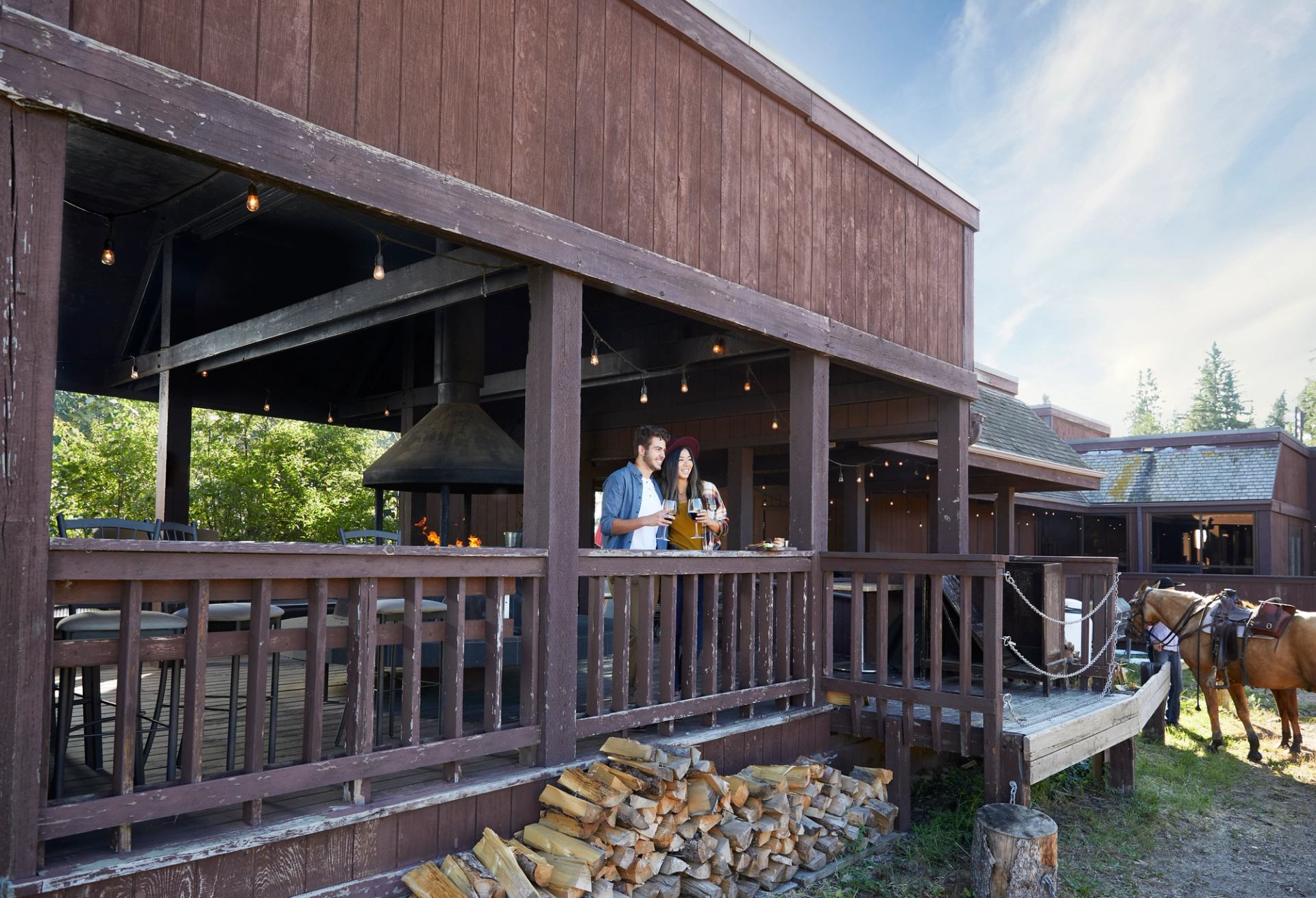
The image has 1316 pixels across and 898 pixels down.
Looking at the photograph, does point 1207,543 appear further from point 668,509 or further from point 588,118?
point 588,118

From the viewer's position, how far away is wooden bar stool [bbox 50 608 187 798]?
9.47ft

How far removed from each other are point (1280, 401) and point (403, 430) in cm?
6923

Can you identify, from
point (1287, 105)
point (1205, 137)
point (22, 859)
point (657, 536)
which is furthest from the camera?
point (1205, 137)

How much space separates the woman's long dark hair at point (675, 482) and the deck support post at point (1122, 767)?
163 inches

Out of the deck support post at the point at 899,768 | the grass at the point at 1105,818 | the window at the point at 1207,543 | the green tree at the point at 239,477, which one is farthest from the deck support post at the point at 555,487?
the window at the point at 1207,543

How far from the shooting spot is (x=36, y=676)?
2436mm

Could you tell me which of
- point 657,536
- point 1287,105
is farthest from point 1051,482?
point 1287,105

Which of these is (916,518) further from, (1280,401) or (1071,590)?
(1280,401)

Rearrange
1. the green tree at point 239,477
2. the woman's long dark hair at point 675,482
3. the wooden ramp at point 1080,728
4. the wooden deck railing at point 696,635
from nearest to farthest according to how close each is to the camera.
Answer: the wooden deck railing at point 696,635 → the wooden ramp at point 1080,728 → the woman's long dark hair at point 675,482 → the green tree at point 239,477

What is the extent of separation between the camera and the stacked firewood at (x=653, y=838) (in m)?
3.28

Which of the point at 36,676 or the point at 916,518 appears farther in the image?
the point at 916,518

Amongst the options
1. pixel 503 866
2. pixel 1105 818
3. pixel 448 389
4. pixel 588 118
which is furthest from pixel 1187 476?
pixel 503 866

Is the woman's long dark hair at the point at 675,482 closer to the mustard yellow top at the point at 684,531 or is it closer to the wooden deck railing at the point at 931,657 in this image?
the mustard yellow top at the point at 684,531

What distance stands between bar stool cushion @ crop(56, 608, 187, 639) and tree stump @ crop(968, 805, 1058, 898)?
3.69 metres
